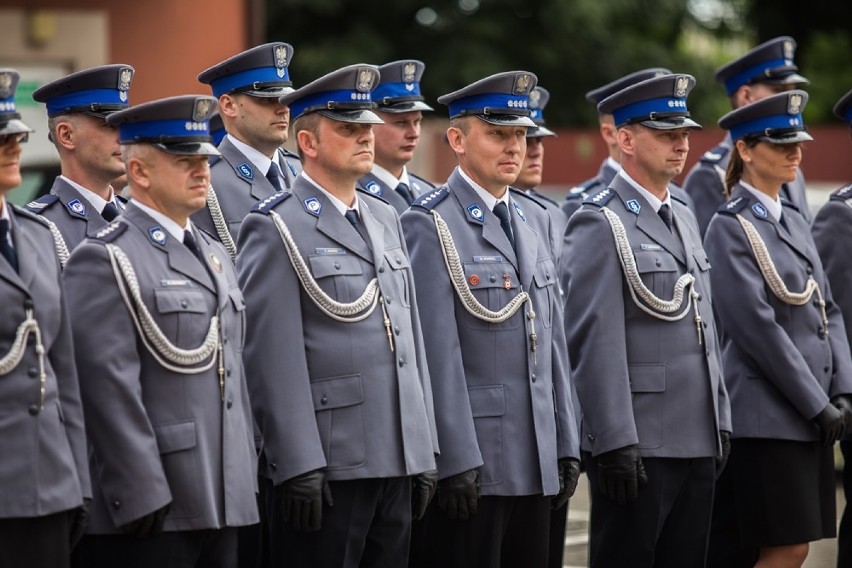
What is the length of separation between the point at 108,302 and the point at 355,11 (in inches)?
649

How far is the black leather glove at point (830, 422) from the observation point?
617cm

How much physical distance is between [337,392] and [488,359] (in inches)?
27.3

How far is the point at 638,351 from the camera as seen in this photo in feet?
19.1

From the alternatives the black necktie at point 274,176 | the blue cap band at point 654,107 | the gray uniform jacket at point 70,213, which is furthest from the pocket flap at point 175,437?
the blue cap band at point 654,107

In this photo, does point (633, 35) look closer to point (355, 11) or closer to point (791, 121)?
point (355, 11)

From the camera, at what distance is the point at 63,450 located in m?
4.23

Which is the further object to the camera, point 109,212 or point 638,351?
point 638,351

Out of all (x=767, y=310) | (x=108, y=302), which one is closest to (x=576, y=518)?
(x=767, y=310)

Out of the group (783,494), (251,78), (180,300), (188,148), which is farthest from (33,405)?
(783,494)

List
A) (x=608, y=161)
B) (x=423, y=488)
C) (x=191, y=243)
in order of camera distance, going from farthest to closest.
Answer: (x=608, y=161), (x=423, y=488), (x=191, y=243)

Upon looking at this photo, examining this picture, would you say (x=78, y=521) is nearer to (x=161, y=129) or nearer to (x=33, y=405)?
(x=33, y=405)

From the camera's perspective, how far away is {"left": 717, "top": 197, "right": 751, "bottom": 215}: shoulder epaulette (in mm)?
6371

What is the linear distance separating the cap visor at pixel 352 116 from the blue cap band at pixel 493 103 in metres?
0.59

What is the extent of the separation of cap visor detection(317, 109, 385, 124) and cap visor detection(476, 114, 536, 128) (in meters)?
0.58
